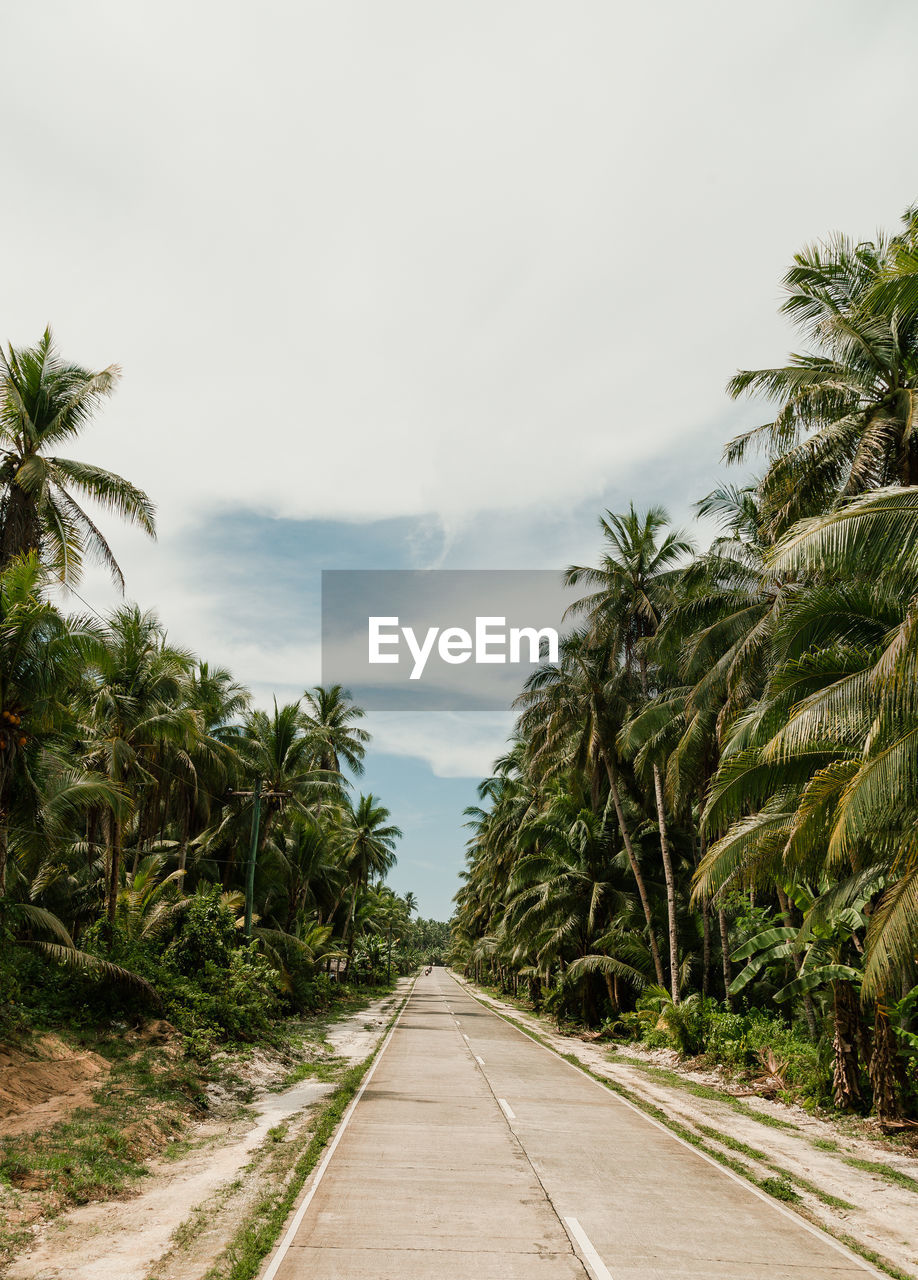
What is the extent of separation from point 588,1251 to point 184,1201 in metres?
4.18

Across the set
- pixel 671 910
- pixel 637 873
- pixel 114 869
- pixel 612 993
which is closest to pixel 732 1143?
pixel 671 910

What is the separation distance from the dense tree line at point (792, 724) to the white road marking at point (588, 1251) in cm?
419

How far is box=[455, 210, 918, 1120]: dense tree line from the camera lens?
356 inches

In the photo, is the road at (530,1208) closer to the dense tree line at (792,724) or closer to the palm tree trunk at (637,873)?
the dense tree line at (792,724)

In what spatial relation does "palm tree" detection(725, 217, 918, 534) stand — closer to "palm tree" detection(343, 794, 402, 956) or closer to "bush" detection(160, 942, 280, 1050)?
"bush" detection(160, 942, 280, 1050)

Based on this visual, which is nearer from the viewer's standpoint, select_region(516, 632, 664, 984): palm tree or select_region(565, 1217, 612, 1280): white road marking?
select_region(565, 1217, 612, 1280): white road marking

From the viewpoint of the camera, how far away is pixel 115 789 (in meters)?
18.5

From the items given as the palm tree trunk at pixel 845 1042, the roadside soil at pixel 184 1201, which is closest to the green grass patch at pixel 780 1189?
the roadside soil at pixel 184 1201

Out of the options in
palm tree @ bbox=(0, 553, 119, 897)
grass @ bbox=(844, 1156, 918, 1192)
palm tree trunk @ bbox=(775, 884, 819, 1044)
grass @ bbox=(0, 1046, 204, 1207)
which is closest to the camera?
grass @ bbox=(0, 1046, 204, 1207)

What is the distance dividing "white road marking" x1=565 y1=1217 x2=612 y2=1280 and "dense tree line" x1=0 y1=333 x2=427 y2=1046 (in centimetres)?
1027

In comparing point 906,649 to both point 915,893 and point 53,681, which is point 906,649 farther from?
point 53,681

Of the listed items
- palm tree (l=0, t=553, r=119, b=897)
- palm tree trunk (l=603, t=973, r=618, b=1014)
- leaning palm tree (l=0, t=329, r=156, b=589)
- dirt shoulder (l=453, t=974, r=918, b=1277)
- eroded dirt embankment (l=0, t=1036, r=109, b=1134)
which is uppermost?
leaning palm tree (l=0, t=329, r=156, b=589)

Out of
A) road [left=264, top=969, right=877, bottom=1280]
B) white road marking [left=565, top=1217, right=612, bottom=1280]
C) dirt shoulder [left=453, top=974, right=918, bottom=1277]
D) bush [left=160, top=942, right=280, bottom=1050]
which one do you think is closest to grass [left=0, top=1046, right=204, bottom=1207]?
road [left=264, top=969, right=877, bottom=1280]

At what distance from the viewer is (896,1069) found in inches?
525
